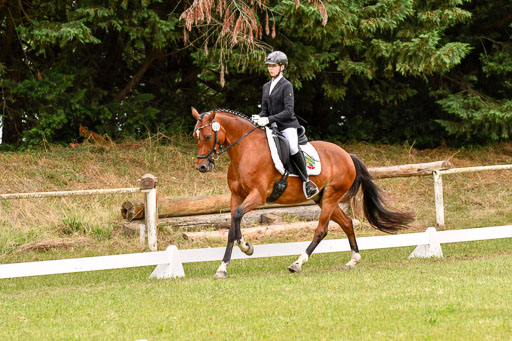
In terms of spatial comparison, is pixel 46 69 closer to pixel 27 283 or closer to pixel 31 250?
pixel 31 250

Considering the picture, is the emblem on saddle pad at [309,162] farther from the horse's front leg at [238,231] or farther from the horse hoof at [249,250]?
the horse hoof at [249,250]

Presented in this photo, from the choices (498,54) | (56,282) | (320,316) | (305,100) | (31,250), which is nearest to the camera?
(320,316)

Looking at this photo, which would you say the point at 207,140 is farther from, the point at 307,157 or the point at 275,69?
the point at 307,157

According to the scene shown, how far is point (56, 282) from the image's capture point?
28.9ft

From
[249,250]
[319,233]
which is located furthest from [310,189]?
[249,250]

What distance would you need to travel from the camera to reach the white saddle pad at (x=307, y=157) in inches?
344

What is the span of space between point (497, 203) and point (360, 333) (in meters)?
11.2

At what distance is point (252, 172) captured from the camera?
28.2 ft

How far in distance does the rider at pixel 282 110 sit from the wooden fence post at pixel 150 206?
112 inches

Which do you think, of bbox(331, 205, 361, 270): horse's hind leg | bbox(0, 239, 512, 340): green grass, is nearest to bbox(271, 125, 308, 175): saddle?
bbox(331, 205, 361, 270): horse's hind leg

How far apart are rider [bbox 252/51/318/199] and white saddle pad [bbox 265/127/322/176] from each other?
138 mm

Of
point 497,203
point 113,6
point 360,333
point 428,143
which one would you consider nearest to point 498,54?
point 428,143

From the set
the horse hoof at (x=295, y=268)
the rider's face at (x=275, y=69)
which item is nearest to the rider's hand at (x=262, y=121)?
the rider's face at (x=275, y=69)

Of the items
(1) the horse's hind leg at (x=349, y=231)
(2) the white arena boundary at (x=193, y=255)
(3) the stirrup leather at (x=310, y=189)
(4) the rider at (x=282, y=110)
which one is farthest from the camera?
(1) the horse's hind leg at (x=349, y=231)
